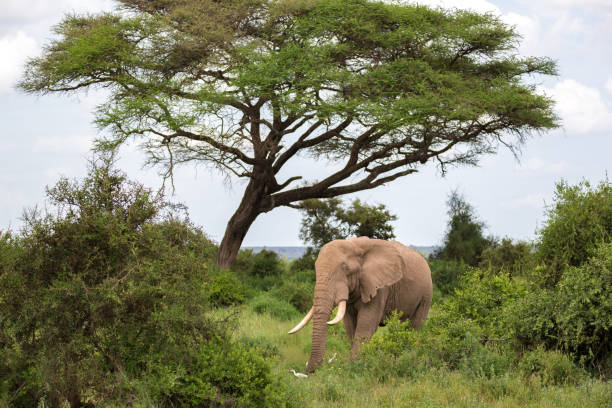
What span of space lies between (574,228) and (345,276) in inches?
163

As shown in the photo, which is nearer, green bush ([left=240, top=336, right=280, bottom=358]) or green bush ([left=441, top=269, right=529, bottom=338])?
green bush ([left=240, top=336, right=280, bottom=358])

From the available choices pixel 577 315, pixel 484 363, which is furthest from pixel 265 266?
pixel 577 315

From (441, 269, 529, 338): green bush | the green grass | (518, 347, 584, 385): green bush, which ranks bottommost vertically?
the green grass

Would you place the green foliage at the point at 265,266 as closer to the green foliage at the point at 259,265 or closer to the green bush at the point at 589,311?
the green foliage at the point at 259,265

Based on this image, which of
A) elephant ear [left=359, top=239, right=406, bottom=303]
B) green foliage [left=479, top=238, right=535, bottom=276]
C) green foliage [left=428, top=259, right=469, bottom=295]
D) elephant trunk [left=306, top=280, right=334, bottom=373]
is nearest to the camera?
elephant trunk [left=306, top=280, right=334, bottom=373]

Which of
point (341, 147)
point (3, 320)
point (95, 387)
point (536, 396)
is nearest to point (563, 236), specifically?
point (536, 396)

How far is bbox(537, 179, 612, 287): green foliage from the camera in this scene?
12320 mm

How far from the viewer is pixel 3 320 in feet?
27.5

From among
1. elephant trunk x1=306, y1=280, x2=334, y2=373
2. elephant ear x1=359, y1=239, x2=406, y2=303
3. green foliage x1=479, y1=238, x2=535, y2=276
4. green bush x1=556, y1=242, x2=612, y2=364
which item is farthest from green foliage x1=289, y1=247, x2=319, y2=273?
green bush x1=556, y1=242, x2=612, y2=364

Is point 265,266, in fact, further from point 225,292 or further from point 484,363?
point 484,363

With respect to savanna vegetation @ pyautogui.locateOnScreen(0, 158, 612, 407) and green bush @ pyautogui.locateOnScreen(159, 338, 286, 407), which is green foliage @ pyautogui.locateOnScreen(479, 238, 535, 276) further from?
green bush @ pyautogui.locateOnScreen(159, 338, 286, 407)

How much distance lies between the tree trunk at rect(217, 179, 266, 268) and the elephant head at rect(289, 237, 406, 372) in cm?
1440

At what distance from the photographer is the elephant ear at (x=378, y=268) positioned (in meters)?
12.4

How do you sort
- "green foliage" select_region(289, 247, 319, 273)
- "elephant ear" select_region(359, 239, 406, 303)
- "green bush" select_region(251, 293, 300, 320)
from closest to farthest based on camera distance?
"elephant ear" select_region(359, 239, 406, 303) < "green bush" select_region(251, 293, 300, 320) < "green foliage" select_region(289, 247, 319, 273)
